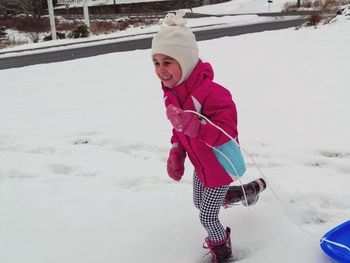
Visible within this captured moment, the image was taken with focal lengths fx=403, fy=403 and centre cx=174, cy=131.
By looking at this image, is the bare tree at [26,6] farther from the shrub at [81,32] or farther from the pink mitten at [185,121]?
Answer: the pink mitten at [185,121]

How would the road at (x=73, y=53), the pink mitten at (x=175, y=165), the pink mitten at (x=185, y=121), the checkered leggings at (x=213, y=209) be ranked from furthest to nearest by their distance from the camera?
the road at (x=73, y=53) → the pink mitten at (x=175, y=165) → the checkered leggings at (x=213, y=209) → the pink mitten at (x=185, y=121)

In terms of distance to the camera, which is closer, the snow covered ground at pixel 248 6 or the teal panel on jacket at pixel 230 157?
the teal panel on jacket at pixel 230 157

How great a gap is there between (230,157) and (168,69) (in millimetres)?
510

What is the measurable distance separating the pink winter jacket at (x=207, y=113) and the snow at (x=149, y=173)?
185mm

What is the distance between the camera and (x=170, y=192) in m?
2.92

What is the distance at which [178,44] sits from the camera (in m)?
1.84

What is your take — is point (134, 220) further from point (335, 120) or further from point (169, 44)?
point (335, 120)

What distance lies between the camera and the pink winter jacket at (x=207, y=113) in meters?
1.81

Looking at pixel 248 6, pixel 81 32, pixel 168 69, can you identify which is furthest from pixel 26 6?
pixel 168 69

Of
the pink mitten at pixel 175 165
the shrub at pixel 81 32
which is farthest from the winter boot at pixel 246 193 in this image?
the shrub at pixel 81 32

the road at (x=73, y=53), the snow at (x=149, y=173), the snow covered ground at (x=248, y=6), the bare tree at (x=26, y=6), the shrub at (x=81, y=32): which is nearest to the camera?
A: the snow at (x=149, y=173)

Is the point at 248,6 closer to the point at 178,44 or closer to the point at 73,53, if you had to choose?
the point at 73,53

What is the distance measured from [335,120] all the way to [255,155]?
1115 millimetres

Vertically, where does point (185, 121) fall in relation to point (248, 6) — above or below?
below
